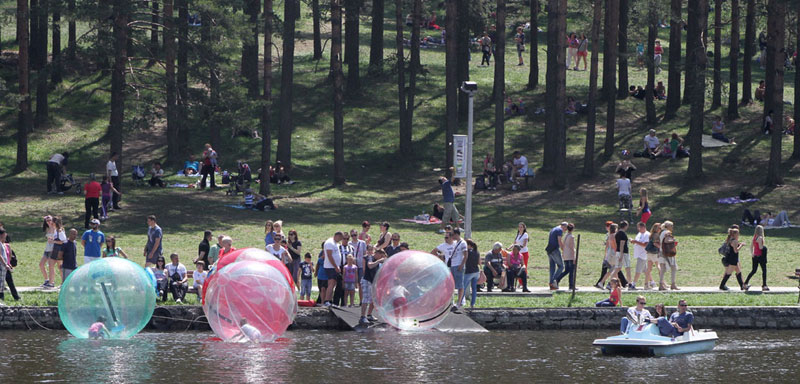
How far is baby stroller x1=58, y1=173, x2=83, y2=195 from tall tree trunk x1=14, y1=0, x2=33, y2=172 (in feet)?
9.89

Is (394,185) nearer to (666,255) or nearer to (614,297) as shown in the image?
(666,255)

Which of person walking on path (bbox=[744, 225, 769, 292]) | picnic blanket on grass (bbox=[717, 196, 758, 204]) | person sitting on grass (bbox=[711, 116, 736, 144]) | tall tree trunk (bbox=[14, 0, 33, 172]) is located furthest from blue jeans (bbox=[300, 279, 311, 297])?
person sitting on grass (bbox=[711, 116, 736, 144])

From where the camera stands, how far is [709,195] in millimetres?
39188

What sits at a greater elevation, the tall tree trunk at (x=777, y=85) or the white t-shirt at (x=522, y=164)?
the tall tree trunk at (x=777, y=85)

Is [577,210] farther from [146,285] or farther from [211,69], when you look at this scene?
[146,285]

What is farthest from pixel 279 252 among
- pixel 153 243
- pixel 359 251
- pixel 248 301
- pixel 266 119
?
pixel 266 119

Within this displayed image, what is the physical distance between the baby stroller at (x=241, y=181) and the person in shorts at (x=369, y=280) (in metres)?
15.5

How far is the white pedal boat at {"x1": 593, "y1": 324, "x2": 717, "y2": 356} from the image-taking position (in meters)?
20.0

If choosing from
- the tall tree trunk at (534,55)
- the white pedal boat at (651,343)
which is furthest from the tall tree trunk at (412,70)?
the white pedal boat at (651,343)

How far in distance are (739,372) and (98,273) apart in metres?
11.0

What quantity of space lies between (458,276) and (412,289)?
2.31m

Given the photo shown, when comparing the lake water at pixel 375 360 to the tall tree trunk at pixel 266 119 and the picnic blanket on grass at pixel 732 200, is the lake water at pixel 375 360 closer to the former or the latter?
the tall tree trunk at pixel 266 119

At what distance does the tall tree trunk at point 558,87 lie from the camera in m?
39.4

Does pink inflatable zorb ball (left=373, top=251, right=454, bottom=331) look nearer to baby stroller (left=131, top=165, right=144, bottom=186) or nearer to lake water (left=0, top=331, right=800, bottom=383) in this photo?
lake water (left=0, top=331, right=800, bottom=383)
